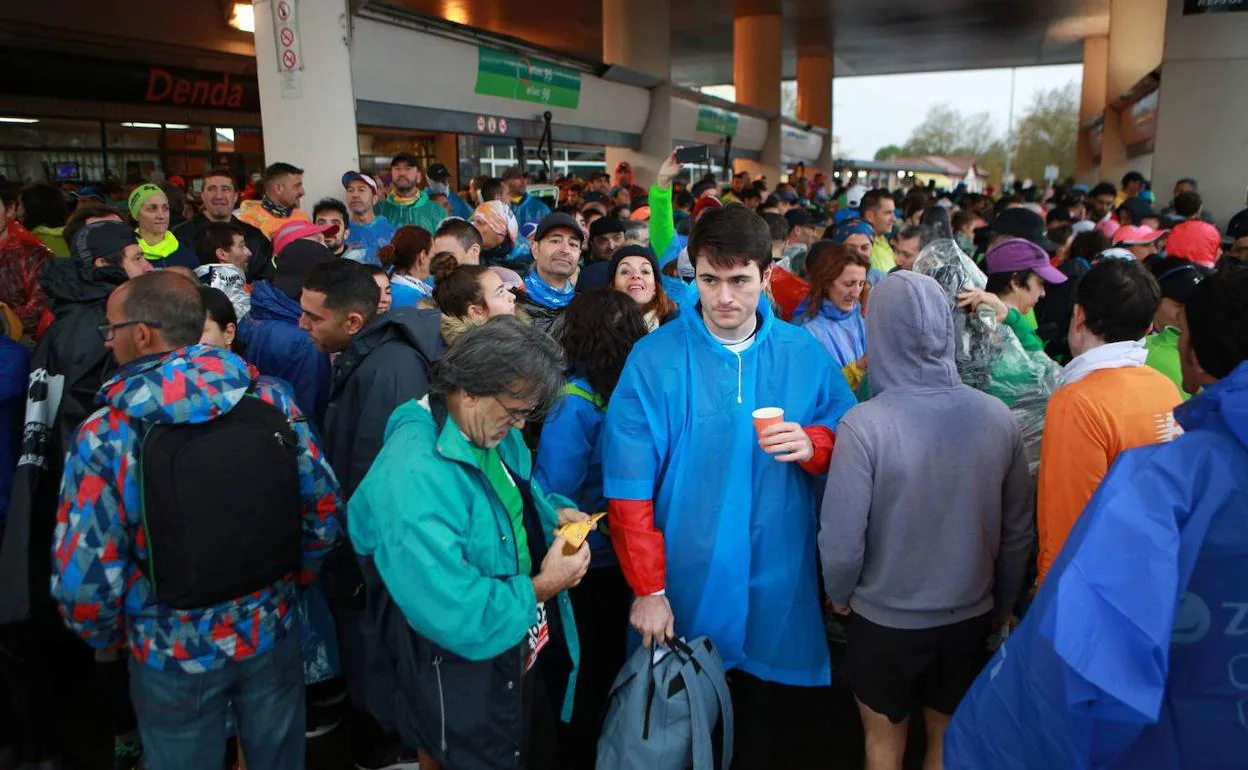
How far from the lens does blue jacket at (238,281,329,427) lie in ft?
11.3

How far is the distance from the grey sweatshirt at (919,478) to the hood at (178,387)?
1693mm

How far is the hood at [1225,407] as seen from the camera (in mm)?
1401

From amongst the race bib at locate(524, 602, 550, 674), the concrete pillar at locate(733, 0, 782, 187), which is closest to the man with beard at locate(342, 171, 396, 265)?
the race bib at locate(524, 602, 550, 674)

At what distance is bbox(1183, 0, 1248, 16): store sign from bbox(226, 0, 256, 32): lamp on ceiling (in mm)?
15023

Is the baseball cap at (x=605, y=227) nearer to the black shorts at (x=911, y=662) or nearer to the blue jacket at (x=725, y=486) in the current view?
the blue jacket at (x=725, y=486)

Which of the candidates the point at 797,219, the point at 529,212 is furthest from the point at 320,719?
the point at 797,219

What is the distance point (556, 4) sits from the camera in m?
23.8

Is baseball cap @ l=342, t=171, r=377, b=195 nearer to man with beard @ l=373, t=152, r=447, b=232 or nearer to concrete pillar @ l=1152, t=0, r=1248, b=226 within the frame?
man with beard @ l=373, t=152, r=447, b=232

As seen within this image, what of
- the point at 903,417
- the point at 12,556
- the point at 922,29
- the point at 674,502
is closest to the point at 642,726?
the point at 674,502

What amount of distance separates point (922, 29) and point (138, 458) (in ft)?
104

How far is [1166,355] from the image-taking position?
317 centimetres

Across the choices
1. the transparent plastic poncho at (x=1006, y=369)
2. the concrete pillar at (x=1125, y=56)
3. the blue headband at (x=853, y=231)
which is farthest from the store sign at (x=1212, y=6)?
the transparent plastic poncho at (x=1006, y=369)

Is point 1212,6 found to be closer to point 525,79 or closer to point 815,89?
point 525,79

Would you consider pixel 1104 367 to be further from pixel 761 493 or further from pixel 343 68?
pixel 343 68
